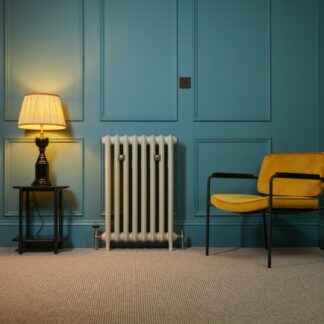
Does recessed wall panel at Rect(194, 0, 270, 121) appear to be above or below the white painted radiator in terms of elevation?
above

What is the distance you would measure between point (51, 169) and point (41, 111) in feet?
1.64

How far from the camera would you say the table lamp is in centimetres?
283

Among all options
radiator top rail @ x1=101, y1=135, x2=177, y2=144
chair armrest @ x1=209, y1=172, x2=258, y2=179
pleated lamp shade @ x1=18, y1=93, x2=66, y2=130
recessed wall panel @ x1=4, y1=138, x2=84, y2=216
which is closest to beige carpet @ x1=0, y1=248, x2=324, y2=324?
recessed wall panel @ x1=4, y1=138, x2=84, y2=216

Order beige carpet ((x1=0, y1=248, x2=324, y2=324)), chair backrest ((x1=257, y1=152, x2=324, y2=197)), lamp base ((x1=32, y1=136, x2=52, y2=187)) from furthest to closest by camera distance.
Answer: lamp base ((x1=32, y1=136, x2=52, y2=187)) → chair backrest ((x1=257, y1=152, x2=324, y2=197)) → beige carpet ((x1=0, y1=248, x2=324, y2=324))

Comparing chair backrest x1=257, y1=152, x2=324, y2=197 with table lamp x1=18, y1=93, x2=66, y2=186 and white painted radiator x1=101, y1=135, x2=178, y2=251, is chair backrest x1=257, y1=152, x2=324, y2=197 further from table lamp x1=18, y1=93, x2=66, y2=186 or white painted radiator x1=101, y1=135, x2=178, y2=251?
table lamp x1=18, y1=93, x2=66, y2=186

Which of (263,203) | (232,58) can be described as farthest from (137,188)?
(232,58)

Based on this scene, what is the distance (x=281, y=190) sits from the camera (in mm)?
2850

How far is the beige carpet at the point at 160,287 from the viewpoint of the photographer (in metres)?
1.56

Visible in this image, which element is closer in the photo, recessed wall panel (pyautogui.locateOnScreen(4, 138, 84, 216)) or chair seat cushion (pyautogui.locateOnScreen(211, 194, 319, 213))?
chair seat cushion (pyautogui.locateOnScreen(211, 194, 319, 213))

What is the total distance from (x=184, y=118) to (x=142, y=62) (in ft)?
1.73

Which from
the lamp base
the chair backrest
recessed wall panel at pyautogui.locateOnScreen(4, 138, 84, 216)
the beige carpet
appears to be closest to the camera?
the beige carpet

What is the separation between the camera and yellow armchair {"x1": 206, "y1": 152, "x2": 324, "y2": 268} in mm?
2451

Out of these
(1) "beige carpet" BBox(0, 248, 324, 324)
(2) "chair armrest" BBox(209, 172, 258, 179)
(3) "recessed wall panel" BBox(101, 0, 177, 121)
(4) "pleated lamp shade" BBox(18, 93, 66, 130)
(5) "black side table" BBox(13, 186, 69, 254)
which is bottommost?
(1) "beige carpet" BBox(0, 248, 324, 324)

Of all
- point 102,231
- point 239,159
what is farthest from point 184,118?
point 102,231
